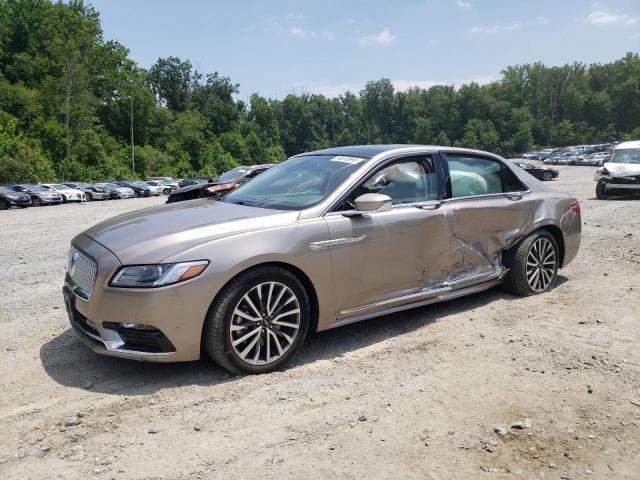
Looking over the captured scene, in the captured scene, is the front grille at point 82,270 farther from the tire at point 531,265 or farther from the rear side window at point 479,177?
the tire at point 531,265

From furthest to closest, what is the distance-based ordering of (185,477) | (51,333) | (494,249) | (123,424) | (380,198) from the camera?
(494,249) → (51,333) → (380,198) → (123,424) → (185,477)

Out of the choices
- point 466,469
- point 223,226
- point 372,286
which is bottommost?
point 466,469

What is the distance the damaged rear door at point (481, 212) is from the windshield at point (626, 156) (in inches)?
537

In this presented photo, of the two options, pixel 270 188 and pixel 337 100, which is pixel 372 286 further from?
pixel 337 100

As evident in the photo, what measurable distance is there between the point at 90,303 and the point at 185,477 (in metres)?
1.50

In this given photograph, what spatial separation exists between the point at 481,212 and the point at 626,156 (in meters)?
14.7

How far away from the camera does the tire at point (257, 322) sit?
11.6 ft

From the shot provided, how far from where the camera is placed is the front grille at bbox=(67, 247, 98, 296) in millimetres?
3607

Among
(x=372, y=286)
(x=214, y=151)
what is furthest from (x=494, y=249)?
(x=214, y=151)

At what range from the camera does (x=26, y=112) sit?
62.2 m

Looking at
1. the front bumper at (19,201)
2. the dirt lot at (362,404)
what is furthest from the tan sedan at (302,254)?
the front bumper at (19,201)

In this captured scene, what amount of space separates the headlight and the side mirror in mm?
1278

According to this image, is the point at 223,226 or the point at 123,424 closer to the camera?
the point at 123,424

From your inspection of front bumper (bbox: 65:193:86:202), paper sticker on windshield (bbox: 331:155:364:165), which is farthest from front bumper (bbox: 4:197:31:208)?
paper sticker on windshield (bbox: 331:155:364:165)
